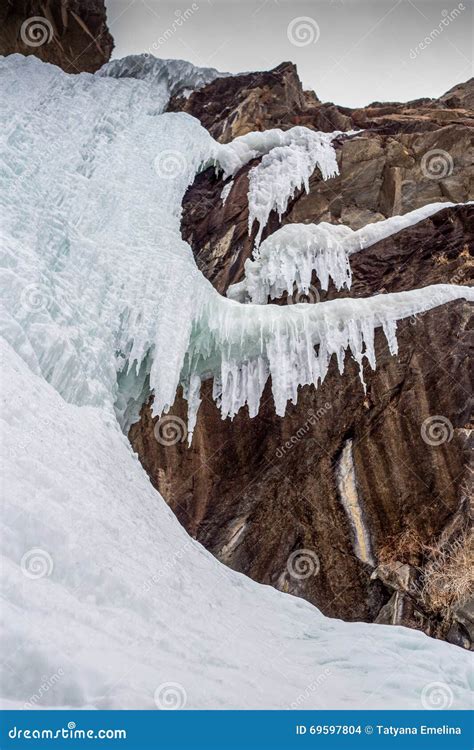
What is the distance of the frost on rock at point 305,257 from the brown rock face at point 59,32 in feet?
35.0

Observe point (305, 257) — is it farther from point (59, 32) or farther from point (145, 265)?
point (59, 32)

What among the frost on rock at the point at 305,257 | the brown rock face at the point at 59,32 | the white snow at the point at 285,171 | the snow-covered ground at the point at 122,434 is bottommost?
the snow-covered ground at the point at 122,434

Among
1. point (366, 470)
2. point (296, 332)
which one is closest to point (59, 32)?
point (296, 332)

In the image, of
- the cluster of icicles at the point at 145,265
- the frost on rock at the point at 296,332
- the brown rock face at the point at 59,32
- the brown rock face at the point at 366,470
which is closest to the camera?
the cluster of icicles at the point at 145,265

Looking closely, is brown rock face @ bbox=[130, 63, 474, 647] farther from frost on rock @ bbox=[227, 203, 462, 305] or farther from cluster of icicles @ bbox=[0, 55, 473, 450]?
cluster of icicles @ bbox=[0, 55, 473, 450]

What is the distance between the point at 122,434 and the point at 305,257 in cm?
562

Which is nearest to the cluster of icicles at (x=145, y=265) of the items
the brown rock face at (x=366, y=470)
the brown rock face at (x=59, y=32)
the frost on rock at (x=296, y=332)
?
the frost on rock at (x=296, y=332)

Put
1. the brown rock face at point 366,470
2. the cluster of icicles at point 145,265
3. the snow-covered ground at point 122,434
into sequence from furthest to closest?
the brown rock face at point 366,470
the cluster of icicles at point 145,265
the snow-covered ground at point 122,434

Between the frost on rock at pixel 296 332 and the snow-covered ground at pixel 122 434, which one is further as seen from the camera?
the frost on rock at pixel 296 332

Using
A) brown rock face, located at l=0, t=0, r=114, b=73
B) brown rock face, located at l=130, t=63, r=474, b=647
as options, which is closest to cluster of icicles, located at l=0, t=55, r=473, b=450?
brown rock face, located at l=130, t=63, r=474, b=647

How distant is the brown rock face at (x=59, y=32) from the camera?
15555 millimetres

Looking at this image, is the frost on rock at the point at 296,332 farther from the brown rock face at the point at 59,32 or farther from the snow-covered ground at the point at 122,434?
the brown rock face at the point at 59,32

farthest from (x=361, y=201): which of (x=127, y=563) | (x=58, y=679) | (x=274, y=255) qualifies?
(x=58, y=679)

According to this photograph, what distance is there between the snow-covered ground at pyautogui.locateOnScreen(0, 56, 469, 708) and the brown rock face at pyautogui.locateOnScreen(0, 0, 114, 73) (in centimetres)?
588
